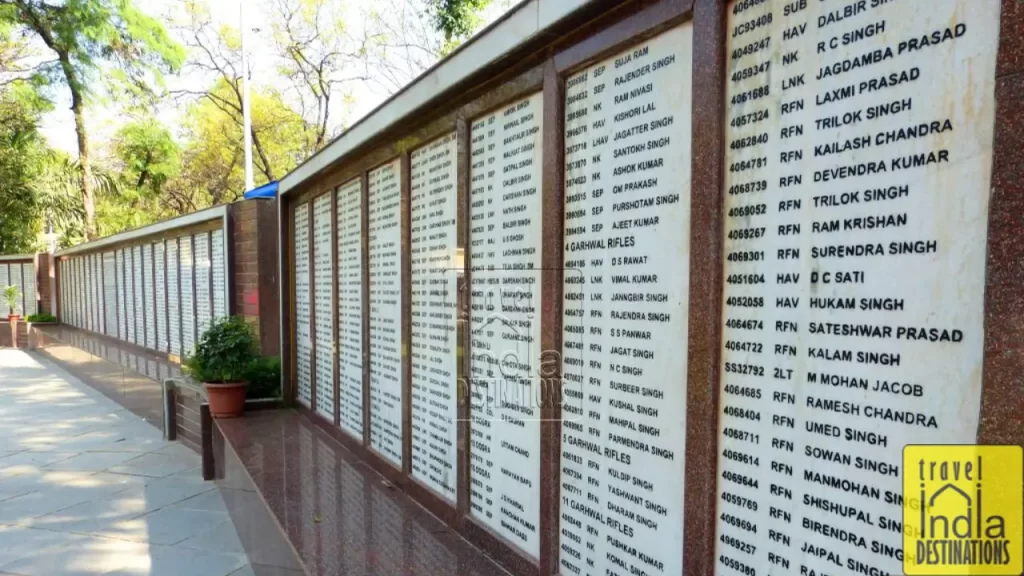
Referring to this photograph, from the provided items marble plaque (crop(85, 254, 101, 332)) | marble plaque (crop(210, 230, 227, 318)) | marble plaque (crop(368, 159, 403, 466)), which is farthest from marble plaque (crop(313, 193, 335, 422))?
marble plaque (crop(85, 254, 101, 332))

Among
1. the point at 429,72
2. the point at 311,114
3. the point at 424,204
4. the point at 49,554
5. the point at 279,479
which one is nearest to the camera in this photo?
the point at 429,72

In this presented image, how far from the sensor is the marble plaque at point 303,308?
6203 millimetres

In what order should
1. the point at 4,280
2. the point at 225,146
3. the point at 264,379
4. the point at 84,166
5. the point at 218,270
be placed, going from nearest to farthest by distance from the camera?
the point at 264,379 → the point at 218,270 → the point at 4,280 → the point at 84,166 → the point at 225,146

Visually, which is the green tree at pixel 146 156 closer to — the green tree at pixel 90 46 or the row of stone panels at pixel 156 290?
the green tree at pixel 90 46

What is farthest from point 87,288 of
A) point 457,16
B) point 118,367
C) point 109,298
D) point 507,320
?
point 507,320

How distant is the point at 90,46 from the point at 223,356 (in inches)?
777

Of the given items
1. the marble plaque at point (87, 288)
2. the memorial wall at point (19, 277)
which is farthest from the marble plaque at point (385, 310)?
the memorial wall at point (19, 277)

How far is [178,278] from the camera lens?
1055 centimetres

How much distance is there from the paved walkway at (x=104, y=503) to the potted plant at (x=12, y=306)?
37.3 feet

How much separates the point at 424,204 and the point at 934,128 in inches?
112

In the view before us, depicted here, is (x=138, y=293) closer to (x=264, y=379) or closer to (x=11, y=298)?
(x=264, y=379)

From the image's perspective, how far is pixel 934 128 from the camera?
4.36 ft

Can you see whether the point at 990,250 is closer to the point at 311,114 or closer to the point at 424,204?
the point at 424,204

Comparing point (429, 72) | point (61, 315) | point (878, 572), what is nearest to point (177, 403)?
point (429, 72)
